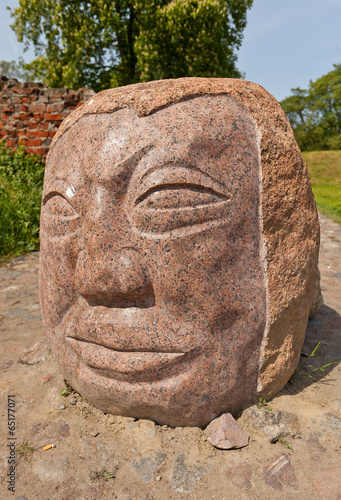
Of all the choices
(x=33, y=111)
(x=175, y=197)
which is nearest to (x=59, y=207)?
(x=175, y=197)

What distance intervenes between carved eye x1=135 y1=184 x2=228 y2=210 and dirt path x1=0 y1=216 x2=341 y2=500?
3.72 ft

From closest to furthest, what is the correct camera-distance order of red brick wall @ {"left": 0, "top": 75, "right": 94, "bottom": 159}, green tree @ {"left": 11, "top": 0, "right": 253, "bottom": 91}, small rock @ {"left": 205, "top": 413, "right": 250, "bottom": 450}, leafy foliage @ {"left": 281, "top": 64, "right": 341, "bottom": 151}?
small rock @ {"left": 205, "top": 413, "right": 250, "bottom": 450} < red brick wall @ {"left": 0, "top": 75, "right": 94, "bottom": 159} < green tree @ {"left": 11, "top": 0, "right": 253, "bottom": 91} < leafy foliage @ {"left": 281, "top": 64, "right": 341, "bottom": 151}

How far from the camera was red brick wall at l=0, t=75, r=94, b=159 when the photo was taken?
703cm

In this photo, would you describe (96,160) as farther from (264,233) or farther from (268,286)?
(268,286)

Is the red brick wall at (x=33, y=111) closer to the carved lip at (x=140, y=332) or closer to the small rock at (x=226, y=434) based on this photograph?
the carved lip at (x=140, y=332)

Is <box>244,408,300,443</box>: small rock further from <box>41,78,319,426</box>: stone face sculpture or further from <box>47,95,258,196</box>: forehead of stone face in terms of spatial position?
<box>47,95,258,196</box>: forehead of stone face

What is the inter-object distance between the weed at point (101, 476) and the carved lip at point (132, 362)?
0.41 m

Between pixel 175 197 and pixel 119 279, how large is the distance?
46cm

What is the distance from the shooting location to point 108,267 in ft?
6.15

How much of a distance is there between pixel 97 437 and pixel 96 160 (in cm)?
138

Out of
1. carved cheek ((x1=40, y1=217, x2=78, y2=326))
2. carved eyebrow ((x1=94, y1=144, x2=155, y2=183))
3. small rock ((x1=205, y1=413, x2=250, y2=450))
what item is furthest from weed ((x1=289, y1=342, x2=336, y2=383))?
carved eyebrow ((x1=94, y1=144, x2=155, y2=183))

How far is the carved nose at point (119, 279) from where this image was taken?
1846 millimetres

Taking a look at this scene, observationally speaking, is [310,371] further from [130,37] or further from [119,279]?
[130,37]

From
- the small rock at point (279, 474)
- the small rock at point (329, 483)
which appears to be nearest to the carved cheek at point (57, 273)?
the small rock at point (279, 474)
